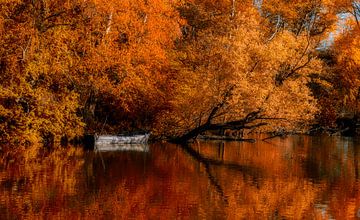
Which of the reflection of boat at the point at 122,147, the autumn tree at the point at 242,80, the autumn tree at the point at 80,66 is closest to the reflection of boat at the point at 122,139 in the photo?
the reflection of boat at the point at 122,147

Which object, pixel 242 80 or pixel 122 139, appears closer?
pixel 242 80

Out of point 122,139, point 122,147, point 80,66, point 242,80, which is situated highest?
point 80,66

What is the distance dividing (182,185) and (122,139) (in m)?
15.6

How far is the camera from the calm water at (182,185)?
18.2 metres

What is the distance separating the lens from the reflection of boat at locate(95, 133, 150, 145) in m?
36.8

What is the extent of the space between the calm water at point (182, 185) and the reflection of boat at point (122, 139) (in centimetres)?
350

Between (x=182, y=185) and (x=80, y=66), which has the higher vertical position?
(x=80, y=66)

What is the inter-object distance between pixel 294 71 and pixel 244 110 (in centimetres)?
447

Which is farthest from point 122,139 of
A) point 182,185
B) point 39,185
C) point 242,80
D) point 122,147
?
point 39,185

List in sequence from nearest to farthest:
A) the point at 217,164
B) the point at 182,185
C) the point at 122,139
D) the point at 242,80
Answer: the point at 182,185, the point at 217,164, the point at 242,80, the point at 122,139

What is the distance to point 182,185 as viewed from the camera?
23.0 meters

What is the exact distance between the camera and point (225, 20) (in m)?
43.0

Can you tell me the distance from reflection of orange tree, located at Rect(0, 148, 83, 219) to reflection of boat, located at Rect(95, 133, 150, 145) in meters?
5.84

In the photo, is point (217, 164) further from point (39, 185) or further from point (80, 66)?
point (80, 66)
